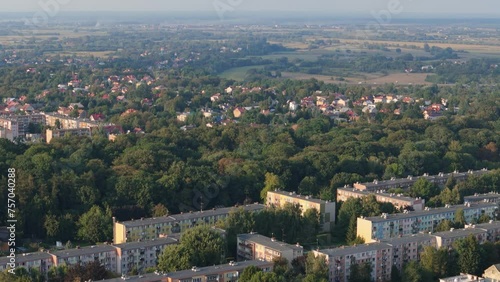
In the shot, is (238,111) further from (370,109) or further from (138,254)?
(138,254)

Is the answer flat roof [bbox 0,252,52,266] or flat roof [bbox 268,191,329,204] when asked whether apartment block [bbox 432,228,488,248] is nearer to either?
flat roof [bbox 268,191,329,204]

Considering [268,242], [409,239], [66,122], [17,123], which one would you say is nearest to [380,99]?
[66,122]

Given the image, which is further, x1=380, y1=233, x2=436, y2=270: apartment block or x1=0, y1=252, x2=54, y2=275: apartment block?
x1=380, y1=233, x2=436, y2=270: apartment block

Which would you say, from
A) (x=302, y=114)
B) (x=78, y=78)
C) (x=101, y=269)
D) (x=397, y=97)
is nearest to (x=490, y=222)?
(x=101, y=269)

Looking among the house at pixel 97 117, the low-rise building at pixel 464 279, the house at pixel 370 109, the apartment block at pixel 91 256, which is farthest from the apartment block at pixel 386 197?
the house at pixel 370 109

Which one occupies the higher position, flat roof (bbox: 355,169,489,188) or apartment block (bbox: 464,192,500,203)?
apartment block (bbox: 464,192,500,203)

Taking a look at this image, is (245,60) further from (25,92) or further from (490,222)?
(490,222)

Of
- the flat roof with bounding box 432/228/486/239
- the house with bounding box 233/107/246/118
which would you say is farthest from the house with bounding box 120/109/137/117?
the flat roof with bounding box 432/228/486/239
